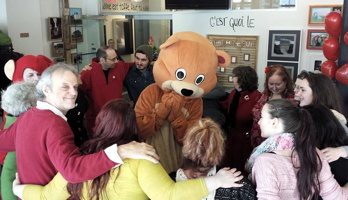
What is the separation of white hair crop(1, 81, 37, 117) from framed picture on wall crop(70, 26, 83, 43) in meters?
3.95

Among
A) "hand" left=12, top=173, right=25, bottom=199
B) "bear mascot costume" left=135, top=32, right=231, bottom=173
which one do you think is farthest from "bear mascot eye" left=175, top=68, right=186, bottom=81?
"hand" left=12, top=173, right=25, bottom=199

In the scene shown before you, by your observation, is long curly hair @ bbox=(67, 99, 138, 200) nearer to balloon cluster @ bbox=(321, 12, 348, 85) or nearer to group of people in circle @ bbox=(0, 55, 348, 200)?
group of people in circle @ bbox=(0, 55, 348, 200)

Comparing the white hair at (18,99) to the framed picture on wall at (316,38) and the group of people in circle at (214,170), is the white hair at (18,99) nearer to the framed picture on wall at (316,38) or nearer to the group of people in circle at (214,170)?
the group of people in circle at (214,170)

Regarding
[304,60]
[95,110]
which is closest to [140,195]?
[95,110]

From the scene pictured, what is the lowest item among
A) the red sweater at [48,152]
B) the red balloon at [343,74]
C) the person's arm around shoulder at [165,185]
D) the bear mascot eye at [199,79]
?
the person's arm around shoulder at [165,185]

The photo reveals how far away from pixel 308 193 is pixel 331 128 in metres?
0.44

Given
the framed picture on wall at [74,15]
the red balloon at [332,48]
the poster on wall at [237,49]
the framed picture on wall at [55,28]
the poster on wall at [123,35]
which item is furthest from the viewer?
the poster on wall at [123,35]

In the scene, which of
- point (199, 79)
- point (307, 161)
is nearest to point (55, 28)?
point (199, 79)

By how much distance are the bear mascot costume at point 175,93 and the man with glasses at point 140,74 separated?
0.89 meters

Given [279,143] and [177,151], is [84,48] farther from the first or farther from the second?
[279,143]

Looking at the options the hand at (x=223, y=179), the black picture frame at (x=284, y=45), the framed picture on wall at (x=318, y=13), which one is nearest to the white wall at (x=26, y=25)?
the black picture frame at (x=284, y=45)

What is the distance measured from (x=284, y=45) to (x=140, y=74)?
199 centimetres

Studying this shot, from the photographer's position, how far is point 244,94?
3.11 metres

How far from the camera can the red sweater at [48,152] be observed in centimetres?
128
